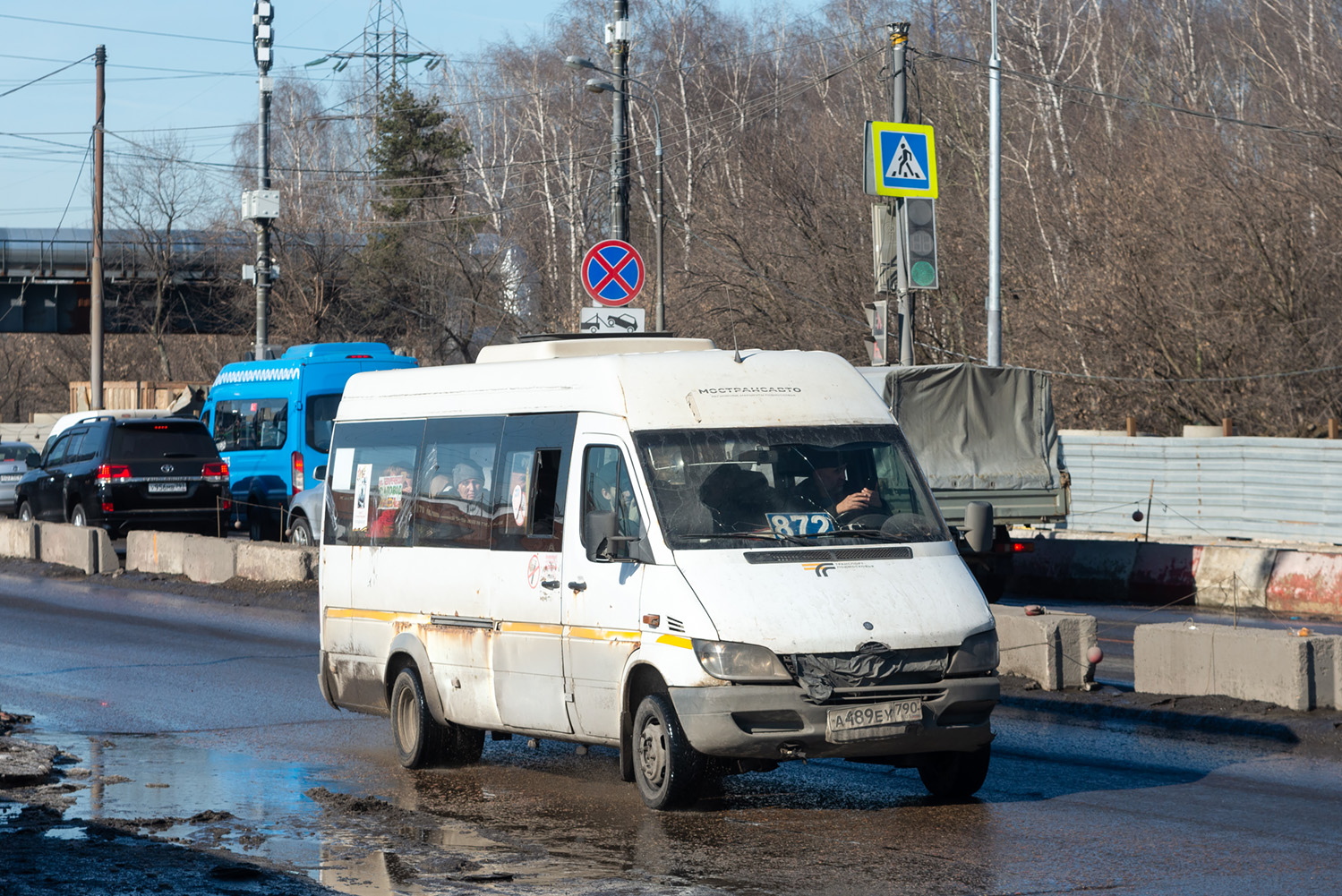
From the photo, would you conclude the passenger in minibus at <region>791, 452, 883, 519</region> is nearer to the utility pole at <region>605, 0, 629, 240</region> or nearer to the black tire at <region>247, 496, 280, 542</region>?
the utility pole at <region>605, 0, 629, 240</region>

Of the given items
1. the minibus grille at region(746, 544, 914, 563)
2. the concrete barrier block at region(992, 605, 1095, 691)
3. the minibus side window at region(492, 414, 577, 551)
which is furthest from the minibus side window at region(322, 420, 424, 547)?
the concrete barrier block at region(992, 605, 1095, 691)

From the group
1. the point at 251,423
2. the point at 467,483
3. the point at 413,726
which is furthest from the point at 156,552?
the point at 467,483

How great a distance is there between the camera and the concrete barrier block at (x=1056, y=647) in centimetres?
1162

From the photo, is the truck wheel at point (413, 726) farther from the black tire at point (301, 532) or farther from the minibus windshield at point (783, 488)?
the black tire at point (301, 532)

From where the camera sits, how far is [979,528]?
350 inches

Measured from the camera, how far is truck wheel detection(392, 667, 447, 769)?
30.6 feet

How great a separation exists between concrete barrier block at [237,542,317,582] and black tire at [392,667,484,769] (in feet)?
35.9

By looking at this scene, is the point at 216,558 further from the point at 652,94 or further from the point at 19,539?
the point at 652,94

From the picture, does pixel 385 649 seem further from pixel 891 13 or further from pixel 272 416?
pixel 891 13

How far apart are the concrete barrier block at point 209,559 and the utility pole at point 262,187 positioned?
1444cm

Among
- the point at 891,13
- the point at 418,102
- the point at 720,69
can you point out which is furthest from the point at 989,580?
the point at 418,102

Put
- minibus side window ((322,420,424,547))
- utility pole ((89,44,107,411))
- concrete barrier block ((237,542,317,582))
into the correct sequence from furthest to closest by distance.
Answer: utility pole ((89,44,107,411)) < concrete barrier block ((237,542,317,582)) < minibus side window ((322,420,424,547))

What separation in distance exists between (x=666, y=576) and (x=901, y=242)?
10297 millimetres

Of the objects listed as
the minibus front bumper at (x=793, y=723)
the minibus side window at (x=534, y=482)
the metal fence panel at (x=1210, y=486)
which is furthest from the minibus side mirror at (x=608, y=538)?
the metal fence panel at (x=1210, y=486)
